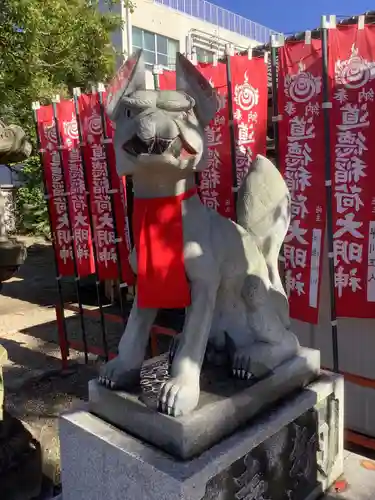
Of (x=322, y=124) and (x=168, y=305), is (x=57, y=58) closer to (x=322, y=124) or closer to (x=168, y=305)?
(x=322, y=124)

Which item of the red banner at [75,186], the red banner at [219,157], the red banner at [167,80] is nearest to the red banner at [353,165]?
the red banner at [219,157]

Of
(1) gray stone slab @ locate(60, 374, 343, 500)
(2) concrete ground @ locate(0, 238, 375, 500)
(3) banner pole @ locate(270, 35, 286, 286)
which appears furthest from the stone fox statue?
(3) banner pole @ locate(270, 35, 286, 286)

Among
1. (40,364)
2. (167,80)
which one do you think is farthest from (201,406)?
(40,364)

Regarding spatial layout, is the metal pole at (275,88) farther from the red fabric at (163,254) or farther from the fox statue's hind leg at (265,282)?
the red fabric at (163,254)

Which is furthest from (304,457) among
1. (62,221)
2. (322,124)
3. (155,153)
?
(62,221)

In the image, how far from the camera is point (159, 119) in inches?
72.2

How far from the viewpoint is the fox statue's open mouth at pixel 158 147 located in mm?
1824

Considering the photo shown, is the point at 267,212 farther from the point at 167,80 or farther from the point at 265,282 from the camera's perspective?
the point at 167,80

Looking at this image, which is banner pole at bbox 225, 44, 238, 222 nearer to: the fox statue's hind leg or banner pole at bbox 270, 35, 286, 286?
banner pole at bbox 270, 35, 286, 286

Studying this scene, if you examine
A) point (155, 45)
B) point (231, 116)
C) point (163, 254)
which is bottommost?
point (163, 254)

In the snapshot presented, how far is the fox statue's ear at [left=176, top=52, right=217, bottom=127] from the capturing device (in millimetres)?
1992

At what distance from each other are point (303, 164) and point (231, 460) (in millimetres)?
2560

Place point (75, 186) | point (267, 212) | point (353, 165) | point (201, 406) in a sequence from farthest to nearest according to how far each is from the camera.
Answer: point (75, 186)
point (353, 165)
point (267, 212)
point (201, 406)

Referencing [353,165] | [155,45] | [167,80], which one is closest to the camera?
[353,165]
